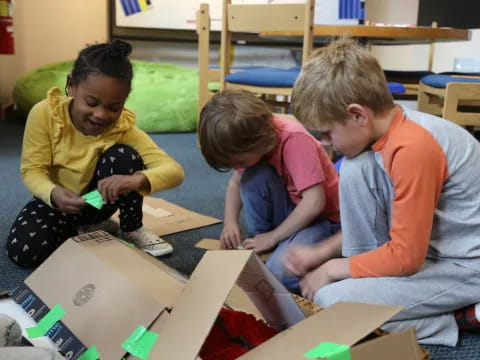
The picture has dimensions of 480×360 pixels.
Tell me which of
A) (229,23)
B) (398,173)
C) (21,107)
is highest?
(229,23)

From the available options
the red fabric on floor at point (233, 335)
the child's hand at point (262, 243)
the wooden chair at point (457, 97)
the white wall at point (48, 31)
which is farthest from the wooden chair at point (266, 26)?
the white wall at point (48, 31)

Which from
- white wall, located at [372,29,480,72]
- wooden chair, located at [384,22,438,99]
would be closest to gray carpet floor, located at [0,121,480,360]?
wooden chair, located at [384,22,438,99]

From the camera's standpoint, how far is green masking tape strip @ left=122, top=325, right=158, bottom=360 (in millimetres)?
737

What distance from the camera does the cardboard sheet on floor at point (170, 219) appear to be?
158 cm

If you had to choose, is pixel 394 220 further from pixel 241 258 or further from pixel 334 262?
pixel 241 258

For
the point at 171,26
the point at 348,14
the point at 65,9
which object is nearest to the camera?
the point at 348,14

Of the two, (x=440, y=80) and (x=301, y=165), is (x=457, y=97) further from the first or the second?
(x=301, y=165)

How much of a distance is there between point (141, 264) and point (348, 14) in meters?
2.43

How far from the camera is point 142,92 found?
3.32 meters

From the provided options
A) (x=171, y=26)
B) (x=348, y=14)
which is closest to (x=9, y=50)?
(x=171, y=26)

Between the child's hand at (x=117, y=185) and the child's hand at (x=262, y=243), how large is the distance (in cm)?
30

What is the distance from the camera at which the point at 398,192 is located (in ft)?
3.02

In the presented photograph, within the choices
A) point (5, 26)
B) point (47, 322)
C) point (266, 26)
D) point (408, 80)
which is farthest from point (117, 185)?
point (5, 26)

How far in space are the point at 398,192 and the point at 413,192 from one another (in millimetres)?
27
